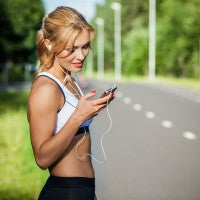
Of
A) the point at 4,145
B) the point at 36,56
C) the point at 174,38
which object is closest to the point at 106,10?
the point at 174,38

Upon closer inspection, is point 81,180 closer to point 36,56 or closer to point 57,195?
point 57,195

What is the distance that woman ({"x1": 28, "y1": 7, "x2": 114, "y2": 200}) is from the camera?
101 inches

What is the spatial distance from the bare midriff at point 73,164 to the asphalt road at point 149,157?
478cm

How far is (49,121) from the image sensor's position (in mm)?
2578

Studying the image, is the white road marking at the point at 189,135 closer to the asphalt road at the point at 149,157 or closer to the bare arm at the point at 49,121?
the asphalt road at the point at 149,157

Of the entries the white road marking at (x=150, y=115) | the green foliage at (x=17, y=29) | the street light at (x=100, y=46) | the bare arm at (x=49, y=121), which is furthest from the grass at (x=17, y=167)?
the street light at (x=100, y=46)

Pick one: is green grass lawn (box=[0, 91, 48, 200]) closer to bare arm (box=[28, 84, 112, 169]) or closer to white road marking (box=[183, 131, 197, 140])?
white road marking (box=[183, 131, 197, 140])

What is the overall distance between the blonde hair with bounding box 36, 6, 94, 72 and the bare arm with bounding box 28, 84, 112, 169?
0.19m

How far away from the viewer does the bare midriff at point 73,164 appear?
276 centimetres

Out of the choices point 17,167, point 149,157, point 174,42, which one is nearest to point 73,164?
point 17,167

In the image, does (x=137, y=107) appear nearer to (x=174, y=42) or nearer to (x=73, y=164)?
(x=73, y=164)

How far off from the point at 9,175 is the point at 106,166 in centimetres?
179

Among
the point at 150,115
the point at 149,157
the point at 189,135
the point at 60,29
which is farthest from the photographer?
the point at 150,115

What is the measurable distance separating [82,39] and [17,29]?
68336 millimetres
